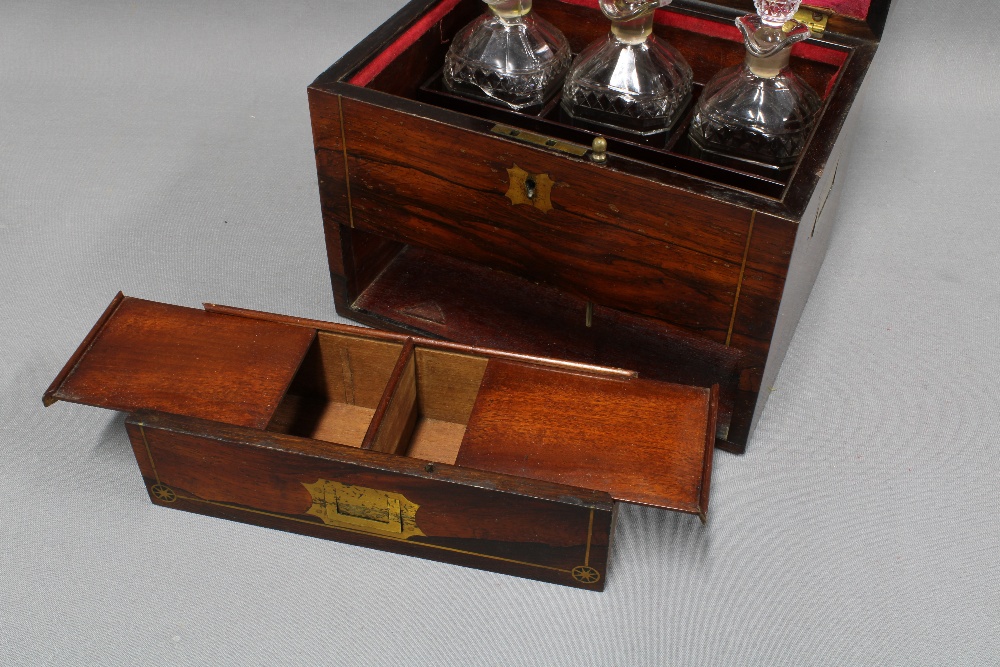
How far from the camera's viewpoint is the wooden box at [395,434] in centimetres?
176

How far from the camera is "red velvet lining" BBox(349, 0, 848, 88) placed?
212cm

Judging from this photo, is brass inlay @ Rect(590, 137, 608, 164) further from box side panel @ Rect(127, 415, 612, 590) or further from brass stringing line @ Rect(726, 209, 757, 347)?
box side panel @ Rect(127, 415, 612, 590)

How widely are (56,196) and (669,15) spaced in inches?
53.6

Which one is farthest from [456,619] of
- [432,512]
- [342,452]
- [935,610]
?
[935,610]

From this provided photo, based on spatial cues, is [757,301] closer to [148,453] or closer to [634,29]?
[634,29]

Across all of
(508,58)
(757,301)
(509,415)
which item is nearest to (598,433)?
(509,415)

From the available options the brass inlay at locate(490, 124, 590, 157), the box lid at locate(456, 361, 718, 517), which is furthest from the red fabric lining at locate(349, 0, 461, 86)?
the box lid at locate(456, 361, 718, 517)

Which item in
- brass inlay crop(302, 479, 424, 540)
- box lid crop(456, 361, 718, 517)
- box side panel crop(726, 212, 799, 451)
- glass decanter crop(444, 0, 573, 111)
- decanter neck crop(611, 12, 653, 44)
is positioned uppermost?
decanter neck crop(611, 12, 653, 44)

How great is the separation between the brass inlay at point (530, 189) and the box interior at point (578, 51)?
0.13 m

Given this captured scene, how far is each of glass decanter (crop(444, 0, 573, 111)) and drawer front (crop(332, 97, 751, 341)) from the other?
235mm

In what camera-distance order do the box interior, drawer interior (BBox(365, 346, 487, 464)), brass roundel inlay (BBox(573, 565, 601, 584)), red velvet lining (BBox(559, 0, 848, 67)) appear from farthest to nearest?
red velvet lining (BBox(559, 0, 848, 67))
the box interior
drawer interior (BBox(365, 346, 487, 464))
brass roundel inlay (BBox(573, 565, 601, 584))

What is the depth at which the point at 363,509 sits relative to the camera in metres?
1.83

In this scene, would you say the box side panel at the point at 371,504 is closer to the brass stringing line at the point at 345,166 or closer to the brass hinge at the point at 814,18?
the brass stringing line at the point at 345,166

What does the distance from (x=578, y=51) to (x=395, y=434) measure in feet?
2.89
